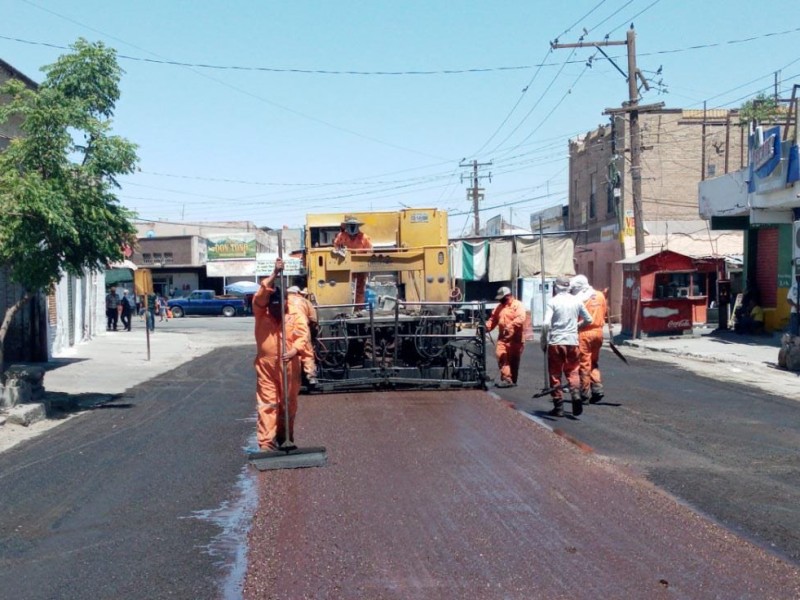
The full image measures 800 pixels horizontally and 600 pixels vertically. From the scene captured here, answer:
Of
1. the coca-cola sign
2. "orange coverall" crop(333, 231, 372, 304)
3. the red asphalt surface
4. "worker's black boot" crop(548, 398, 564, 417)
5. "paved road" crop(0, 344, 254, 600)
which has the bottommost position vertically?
"paved road" crop(0, 344, 254, 600)

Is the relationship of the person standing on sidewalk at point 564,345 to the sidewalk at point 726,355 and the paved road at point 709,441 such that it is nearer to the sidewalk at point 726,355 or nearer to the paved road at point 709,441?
the paved road at point 709,441

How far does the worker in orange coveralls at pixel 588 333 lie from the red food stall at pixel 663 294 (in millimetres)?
14338

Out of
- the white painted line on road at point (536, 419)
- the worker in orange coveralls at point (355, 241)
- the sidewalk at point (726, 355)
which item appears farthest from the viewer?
the sidewalk at point (726, 355)

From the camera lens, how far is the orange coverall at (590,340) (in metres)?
12.3

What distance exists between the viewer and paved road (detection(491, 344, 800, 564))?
22.7 ft

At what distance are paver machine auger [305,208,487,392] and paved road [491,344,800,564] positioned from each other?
40.5 inches

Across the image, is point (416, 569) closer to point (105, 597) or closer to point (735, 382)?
point (105, 597)

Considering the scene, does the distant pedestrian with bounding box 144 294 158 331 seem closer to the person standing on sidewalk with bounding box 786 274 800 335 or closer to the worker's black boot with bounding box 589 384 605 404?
the worker's black boot with bounding box 589 384 605 404

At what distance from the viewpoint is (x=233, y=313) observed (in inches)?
2121

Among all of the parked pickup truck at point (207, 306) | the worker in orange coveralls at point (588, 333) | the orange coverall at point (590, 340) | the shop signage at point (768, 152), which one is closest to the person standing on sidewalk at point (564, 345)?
the worker in orange coveralls at point (588, 333)

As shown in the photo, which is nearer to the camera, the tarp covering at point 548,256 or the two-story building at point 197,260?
the tarp covering at point 548,256

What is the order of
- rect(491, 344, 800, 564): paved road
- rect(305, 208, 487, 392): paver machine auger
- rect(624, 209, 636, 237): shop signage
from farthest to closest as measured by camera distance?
rect(624, 209, 636, 237): shop signage → rect(305, 208, 487, 392): paver machine auger → rect(491, 344, 800, 564): paved road

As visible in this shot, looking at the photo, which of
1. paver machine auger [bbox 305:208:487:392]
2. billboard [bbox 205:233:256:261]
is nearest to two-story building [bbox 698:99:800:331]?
paver machine auger [bbox 305:208:487:392]

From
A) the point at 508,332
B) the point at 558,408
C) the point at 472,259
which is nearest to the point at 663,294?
the point at 472,259
